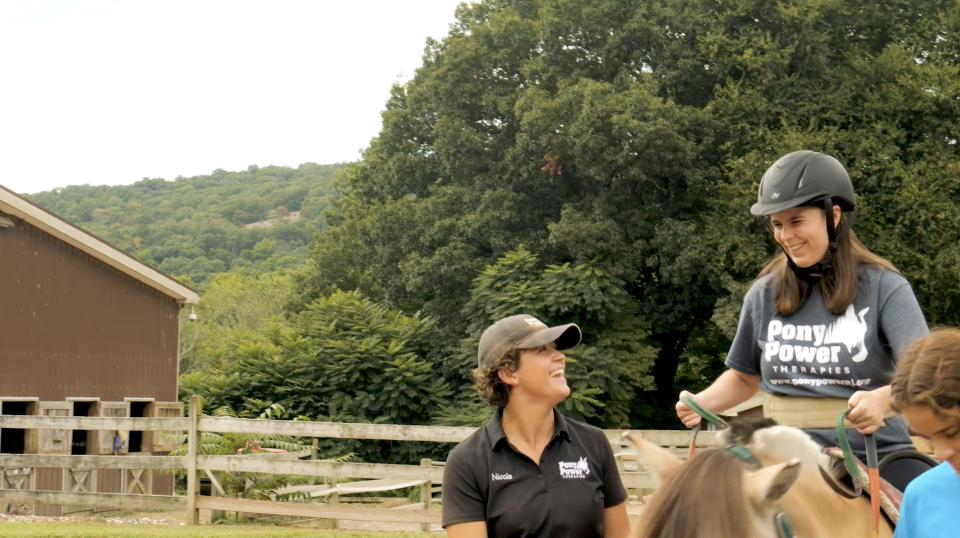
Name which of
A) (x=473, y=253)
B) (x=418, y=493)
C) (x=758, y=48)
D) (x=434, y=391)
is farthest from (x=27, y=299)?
(x=758, y=48)

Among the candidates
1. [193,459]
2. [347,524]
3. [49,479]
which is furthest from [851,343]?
[49,479]

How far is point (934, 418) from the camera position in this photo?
1.77 metres

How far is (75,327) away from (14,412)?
6.37 ft

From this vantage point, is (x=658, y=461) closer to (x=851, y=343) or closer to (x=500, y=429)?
(x=851, y=343)

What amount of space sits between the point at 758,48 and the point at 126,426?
18.6 metres

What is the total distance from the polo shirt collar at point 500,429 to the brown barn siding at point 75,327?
16.9 meters

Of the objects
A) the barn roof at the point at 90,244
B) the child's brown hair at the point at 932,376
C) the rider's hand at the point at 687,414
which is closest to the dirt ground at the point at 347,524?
the barn roof at the point at 90,244

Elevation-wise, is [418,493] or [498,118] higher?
[498,118]

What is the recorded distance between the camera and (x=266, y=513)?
11.0m

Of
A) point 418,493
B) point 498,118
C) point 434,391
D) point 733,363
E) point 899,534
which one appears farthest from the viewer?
point 498,118

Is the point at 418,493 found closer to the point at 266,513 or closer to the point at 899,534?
the point at 266,513

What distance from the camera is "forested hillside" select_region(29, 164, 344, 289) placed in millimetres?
74062

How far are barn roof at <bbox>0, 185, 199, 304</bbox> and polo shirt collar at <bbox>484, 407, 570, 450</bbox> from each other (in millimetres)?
16778

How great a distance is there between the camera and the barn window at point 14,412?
17800 millimetres
